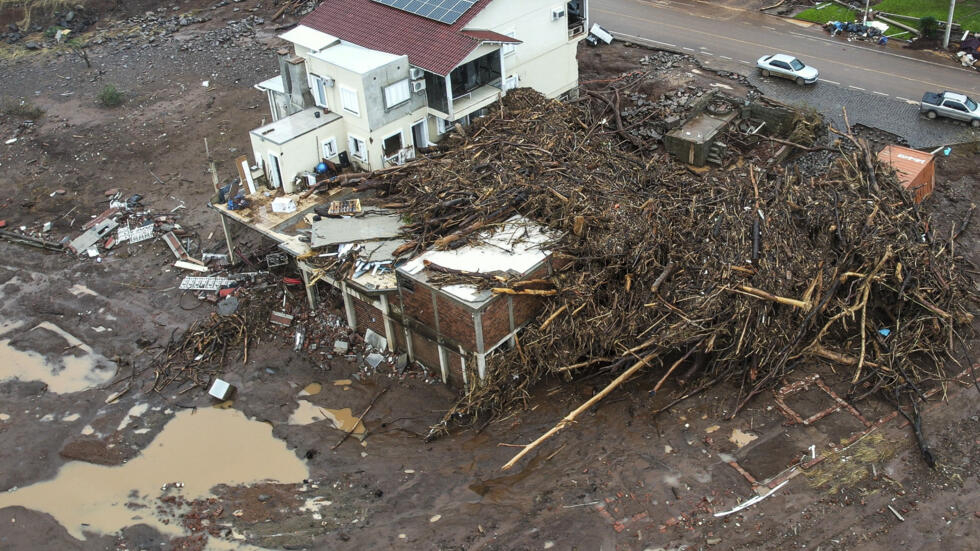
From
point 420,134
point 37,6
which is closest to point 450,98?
point 420,134

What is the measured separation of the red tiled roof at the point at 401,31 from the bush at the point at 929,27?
22.5m

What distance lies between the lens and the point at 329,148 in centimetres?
2819

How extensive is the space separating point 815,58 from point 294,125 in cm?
2506

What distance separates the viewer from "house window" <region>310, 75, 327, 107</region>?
28.4 m

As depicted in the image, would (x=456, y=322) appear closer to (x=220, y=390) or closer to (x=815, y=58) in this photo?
(x=220, y=390)

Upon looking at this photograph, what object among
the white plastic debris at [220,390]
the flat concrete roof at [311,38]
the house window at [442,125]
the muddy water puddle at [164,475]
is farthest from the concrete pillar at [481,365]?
the flat concrete roof at [311,38]

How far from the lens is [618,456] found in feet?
66.0

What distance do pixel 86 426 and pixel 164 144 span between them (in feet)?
54.8

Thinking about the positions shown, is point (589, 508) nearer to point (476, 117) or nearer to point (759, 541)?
point (759, 541)

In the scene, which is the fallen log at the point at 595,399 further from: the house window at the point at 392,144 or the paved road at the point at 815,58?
the paved road at the point at 815,58

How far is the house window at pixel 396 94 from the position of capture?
2772 centimetres

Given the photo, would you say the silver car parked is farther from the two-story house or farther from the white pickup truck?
the two-story house

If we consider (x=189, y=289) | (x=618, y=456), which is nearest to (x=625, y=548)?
(x=618, y=456)

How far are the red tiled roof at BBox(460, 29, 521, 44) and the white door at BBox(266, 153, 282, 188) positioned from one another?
8110 mm
